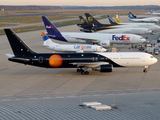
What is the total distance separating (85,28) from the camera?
9669 centimetres

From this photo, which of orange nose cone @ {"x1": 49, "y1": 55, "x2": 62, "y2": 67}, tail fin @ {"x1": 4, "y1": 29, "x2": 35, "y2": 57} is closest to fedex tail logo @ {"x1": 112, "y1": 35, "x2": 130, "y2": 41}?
orange nose cone @ {"x1": 49, "y1": 55, "x2": 62, "y2": 67}

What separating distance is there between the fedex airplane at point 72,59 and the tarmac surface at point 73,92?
62.3 inches

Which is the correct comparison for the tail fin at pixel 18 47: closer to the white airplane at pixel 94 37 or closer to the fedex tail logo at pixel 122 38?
the white airplane at pixel 94 37

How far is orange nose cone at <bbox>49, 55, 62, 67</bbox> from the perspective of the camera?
41312 mm

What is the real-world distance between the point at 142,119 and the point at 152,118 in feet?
2.57

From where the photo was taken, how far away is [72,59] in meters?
41.7

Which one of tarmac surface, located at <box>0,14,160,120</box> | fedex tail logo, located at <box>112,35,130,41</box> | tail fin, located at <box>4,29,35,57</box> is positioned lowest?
tarmac surface, located at <box>0,14,160,120</box>

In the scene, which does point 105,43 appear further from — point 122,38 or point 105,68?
point 105,68

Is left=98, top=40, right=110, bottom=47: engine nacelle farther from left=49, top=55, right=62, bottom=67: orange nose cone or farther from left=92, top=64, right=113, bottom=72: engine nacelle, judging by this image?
left=49, top=55, right=62, bottom=67: orange nose cone

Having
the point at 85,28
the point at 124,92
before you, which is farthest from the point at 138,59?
the point at 85,28

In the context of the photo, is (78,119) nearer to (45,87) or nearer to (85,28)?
(45,87)

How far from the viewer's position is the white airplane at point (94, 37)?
69.6m

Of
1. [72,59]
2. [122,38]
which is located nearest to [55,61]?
[72,59]

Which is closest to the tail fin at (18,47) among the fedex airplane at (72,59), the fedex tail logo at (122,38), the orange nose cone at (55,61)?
the fedex airplane at (72,59)
